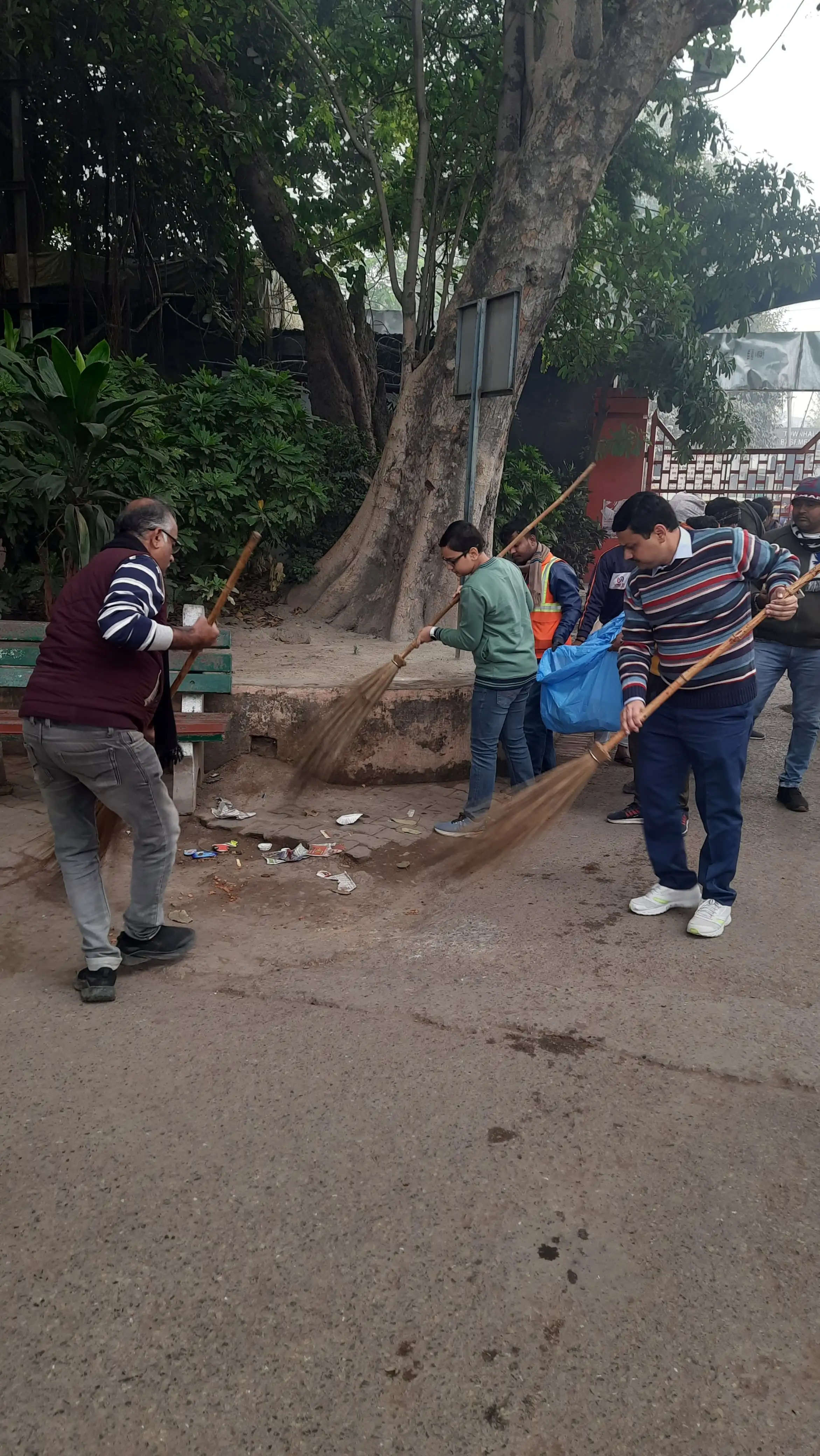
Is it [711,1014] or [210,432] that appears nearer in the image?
[711,1014]

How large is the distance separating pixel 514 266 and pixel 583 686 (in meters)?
4.02

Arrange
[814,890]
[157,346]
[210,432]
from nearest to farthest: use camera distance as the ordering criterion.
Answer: [814,890]
[210,432]
[157,346]

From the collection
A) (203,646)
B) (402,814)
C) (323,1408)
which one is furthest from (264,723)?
(323,1408)

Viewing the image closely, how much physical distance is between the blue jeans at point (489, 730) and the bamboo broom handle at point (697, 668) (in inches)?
47.7

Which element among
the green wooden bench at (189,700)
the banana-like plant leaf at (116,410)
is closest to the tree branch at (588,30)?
the banana-like plant leaf at (116,410)

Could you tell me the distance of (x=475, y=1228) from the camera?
2307 mm

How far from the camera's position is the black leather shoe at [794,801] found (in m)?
5.68

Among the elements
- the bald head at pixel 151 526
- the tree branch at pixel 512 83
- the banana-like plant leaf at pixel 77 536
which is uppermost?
the tree branch at pixel 512 83

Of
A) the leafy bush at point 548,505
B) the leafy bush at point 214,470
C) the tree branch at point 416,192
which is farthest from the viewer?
the leafy bush at point 548,505

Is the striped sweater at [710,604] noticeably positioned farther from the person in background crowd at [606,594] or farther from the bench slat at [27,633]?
the bench slat at [27,633]

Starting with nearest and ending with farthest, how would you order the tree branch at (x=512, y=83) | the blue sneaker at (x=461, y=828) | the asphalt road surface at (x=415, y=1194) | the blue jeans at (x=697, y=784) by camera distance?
1. the asphalt road surface at (x=415, y=1194)
2. the blue jeans at (x=697, y=784)
3. the blue sneaker at (x=461, y=828)
4. the tree branch at (x=512, y=83)

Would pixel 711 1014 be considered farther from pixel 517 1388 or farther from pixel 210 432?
pixel 210 432

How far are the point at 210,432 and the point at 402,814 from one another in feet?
14.3

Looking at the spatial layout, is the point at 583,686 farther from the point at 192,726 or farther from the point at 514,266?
the point at 514,266
